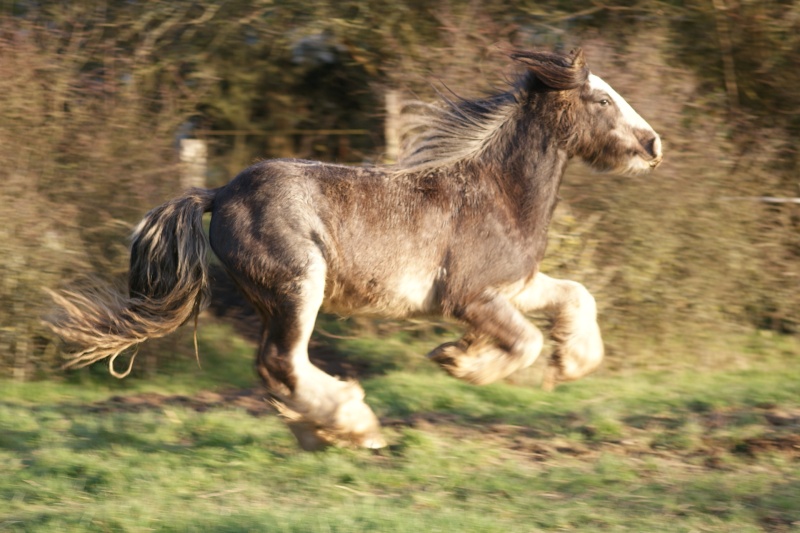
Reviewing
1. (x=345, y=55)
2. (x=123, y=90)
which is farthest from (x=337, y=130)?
(x=123, y=90)

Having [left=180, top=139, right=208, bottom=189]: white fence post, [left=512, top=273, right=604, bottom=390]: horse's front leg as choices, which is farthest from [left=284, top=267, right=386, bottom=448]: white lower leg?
[left=180, top=139, right=208, bottom=189]: white fence post

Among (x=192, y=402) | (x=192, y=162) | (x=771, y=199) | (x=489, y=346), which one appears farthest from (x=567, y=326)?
(x=192, y=162)

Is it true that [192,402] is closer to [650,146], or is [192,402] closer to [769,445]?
[650,146]

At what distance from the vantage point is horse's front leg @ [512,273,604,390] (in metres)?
5.70

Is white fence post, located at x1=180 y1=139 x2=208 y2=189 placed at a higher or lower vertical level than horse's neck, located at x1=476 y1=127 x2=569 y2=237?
lower

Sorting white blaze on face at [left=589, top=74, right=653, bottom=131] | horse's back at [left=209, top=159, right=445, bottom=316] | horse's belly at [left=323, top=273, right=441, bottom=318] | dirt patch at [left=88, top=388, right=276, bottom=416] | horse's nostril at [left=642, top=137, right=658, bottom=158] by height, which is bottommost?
dirt patch at [left=88, top=388, right=276, bottom=416]

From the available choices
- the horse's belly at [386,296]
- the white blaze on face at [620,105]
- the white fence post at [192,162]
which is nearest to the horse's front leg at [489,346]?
the horse's belly at [386,296]

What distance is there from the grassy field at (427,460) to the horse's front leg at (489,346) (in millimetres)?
515

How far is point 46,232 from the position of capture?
8078 mm

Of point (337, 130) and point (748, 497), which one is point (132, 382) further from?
point (748, 497)

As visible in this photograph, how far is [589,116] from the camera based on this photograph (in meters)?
5.92

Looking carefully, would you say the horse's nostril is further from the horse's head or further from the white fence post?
the white fence post

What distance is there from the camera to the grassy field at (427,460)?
4.43m

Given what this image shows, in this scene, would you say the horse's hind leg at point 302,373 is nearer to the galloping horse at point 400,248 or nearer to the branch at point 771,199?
the galloping horse at point 400,248
